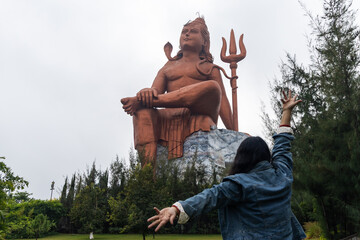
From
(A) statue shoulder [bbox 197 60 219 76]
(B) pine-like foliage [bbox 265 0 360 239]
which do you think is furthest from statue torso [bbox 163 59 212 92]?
(B) pine-like foliage [bbox 265 0 360 239]

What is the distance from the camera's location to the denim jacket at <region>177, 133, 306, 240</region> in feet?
5.59

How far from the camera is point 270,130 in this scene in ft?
29.4

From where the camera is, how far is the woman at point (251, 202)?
1.64m

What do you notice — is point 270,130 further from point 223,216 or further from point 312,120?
point 223,216

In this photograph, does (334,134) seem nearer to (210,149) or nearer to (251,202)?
(251,202)

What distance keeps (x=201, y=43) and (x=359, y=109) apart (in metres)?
11.8

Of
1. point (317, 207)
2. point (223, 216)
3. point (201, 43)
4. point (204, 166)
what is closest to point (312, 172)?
point (317, 207)

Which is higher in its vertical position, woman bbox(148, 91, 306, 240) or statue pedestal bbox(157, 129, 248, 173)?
statue pedestal bbox(157, 129, 248, 173)

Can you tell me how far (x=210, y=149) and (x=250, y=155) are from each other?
1212cm

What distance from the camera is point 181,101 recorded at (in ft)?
45.3

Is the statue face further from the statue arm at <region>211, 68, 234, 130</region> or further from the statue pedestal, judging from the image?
the statue pedestal

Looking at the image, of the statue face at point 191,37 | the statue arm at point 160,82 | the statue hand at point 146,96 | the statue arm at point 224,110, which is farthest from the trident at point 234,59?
the statue hand at point 146,96

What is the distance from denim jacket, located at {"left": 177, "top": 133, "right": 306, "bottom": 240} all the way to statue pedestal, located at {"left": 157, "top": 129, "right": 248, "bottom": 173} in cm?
1166

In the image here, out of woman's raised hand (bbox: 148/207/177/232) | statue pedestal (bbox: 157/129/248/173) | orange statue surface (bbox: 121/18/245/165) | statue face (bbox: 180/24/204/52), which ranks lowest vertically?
woman's raised hand (bbox: 148/207/177/232)
